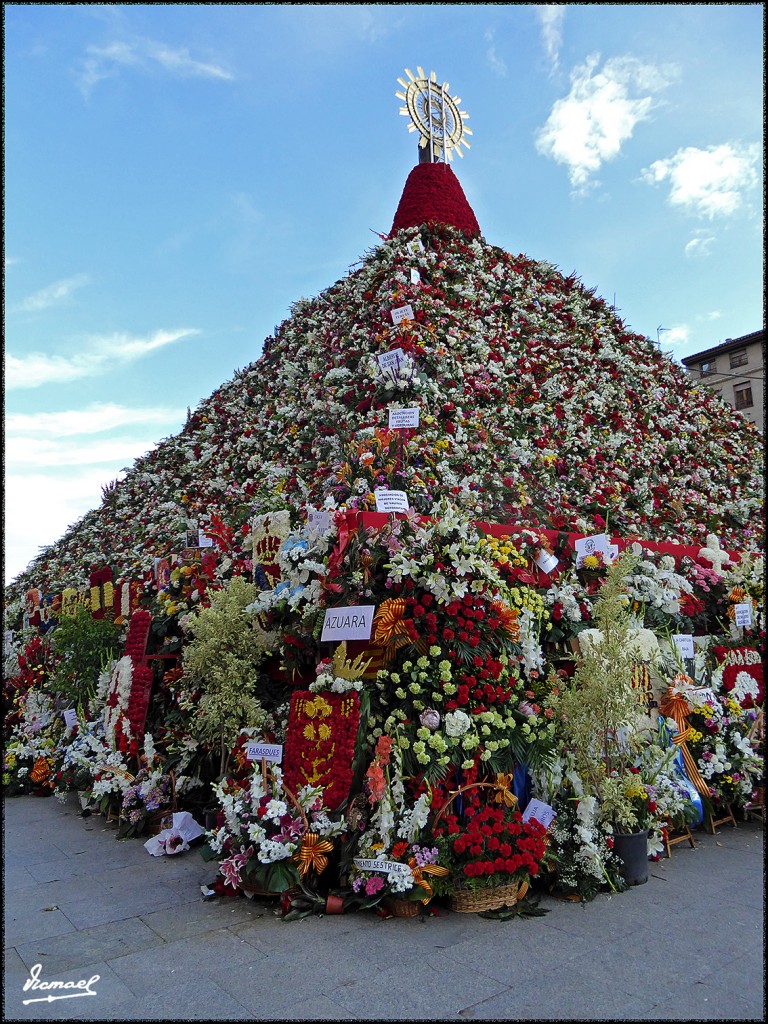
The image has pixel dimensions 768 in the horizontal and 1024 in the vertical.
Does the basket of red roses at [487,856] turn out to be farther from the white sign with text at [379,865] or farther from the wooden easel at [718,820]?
the wooden easel at [718,820]

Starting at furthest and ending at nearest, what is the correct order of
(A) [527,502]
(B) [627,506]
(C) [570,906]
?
(B) [627,506] → (A) [527,502] → (C) [570,906]

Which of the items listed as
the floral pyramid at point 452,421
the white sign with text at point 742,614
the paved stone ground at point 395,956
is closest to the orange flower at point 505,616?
the paved stone ground at point 395,956

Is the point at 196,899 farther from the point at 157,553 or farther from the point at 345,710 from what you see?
the point at 157,553

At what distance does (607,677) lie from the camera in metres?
4.14

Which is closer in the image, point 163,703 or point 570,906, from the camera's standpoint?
point 570,906

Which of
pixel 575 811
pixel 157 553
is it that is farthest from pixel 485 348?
pixel 575 811

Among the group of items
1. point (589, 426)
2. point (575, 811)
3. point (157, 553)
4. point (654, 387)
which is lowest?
point (575, 811)

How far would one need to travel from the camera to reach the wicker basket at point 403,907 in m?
3.79

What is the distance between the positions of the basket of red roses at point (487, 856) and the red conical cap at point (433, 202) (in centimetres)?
973

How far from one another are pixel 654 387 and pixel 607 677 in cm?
867

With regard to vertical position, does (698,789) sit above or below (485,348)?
below

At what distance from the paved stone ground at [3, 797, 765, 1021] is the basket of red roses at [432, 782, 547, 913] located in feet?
0.43

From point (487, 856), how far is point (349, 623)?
1505 millimetres

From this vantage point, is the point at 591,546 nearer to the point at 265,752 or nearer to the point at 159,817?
the point at 265,752
